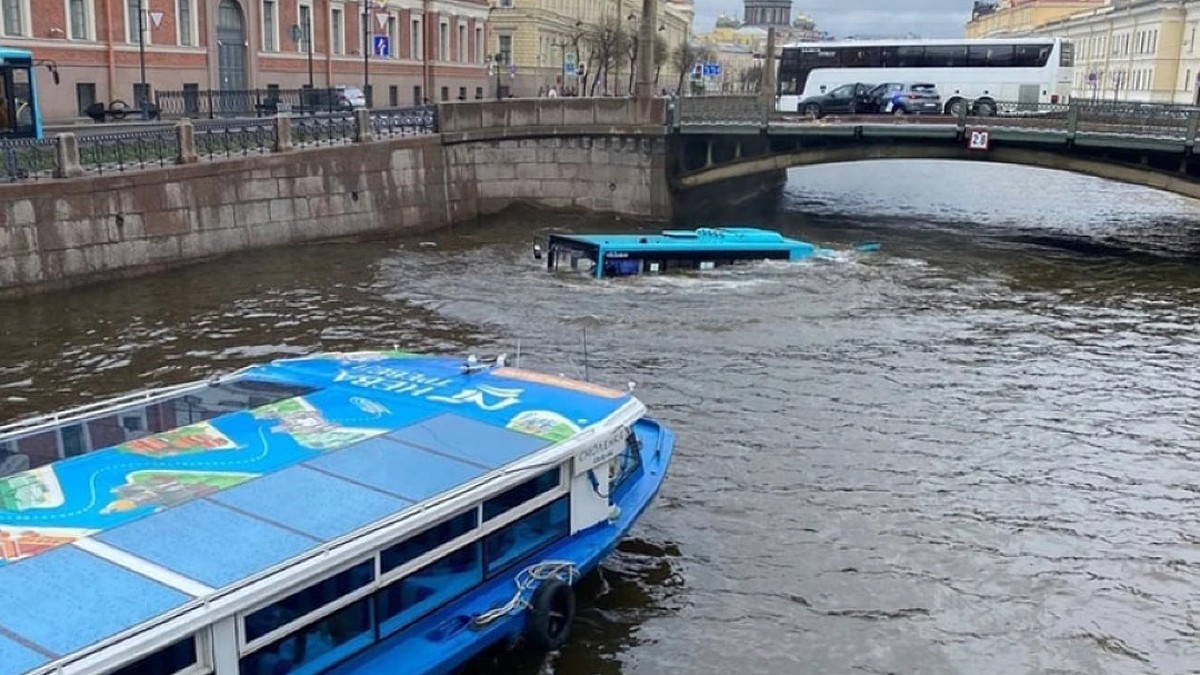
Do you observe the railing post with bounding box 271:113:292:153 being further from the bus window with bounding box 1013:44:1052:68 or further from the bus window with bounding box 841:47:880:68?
the bus window with bounding box 1013:44:1052:68

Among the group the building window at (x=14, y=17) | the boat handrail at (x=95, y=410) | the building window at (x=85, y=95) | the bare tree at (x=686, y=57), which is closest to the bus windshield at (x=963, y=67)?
the building window at (x=85, y=95)

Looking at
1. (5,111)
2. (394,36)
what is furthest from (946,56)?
(5,111)

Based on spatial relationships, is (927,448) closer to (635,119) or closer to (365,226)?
(365,226)

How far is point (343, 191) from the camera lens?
30484 millimetres

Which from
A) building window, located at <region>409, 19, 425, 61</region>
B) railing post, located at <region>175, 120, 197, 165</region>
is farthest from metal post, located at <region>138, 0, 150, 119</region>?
building window, located at <region>409, 19, 425, 61</region>

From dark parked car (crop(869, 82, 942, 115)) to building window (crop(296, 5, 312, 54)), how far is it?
23665mm

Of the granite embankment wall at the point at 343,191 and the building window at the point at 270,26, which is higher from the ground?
the building window at the point at 270,26

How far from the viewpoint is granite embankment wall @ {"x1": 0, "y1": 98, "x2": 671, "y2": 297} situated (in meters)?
23.0

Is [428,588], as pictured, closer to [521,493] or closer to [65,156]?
[521,493]

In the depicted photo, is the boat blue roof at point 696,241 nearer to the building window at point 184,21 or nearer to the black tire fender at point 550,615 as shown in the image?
the black tire fender at point 550,615

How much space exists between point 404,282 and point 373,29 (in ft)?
106

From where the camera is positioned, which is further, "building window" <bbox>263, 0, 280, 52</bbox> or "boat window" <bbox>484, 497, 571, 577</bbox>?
"building window" <bbox>263, 0, 280, 52</bbox>

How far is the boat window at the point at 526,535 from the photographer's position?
30.5 feet

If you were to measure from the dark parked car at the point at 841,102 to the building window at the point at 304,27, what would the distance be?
21.1 m
